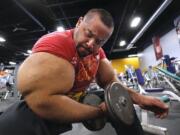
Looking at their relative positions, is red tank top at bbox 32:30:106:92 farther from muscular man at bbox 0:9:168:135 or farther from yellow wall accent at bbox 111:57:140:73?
yellow wall accent at bbox 111:57:140:73

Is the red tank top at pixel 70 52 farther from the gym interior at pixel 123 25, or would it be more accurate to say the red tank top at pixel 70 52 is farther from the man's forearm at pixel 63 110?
the gym interior at pixel 123 25

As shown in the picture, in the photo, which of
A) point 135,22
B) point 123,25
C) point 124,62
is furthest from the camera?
point 124,62

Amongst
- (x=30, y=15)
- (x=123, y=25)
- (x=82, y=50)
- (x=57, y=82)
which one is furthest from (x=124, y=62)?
(x=57, y=82)

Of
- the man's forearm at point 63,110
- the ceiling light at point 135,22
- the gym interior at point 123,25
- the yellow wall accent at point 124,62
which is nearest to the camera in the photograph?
the man's forearm at point 63,110

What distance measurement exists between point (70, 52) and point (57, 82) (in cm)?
17

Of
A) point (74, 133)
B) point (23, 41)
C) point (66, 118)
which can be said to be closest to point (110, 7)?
point (74, 133)

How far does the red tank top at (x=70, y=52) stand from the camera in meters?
0.79

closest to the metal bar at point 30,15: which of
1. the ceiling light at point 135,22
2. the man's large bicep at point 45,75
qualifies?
the ceiling light at point 135,22

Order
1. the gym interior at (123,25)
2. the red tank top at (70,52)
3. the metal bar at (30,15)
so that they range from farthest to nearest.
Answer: the metal bar at (30,15) → the gym interior at (123,25) → the red tank top at (70,52)

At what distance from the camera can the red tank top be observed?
0.79m

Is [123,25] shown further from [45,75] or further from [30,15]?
[45,75]

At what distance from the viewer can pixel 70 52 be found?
831 mm

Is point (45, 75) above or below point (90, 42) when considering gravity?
below

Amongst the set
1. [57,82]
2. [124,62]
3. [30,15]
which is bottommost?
[57,82]
